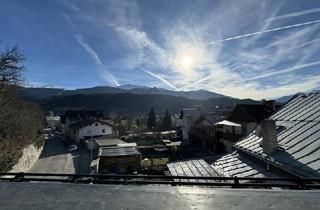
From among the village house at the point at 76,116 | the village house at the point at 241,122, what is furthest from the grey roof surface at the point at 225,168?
the village house at the point at 76,116

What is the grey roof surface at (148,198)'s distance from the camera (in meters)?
3.23

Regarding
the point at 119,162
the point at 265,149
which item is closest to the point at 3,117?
the point at 119,162

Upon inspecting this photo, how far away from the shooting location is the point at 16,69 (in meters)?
25.0

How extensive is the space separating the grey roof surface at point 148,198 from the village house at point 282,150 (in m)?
6.11

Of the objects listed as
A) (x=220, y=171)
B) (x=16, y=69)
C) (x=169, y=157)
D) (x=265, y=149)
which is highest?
(x=16, y=69)

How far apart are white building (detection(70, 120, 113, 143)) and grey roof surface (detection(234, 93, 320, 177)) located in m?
45.5

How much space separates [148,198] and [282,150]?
382 inches

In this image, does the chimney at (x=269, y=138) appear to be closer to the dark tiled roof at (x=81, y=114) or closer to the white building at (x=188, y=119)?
the white building at (x=188, y=119)

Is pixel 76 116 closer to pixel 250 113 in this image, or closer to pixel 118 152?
pixel 118 152

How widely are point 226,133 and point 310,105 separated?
21.6 meters

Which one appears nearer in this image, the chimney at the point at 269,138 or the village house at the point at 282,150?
the village house at the point at 282,150

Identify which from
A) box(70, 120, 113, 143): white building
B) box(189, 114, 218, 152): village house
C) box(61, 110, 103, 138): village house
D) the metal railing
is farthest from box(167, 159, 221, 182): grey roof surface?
box(61, 110, 103, 138): village house

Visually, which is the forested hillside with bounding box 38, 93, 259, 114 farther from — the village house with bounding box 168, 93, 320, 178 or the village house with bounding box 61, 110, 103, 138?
the village house with bounding box 168, 93, 320, 178

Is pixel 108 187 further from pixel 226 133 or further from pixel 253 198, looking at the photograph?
pixel 226 133
